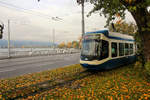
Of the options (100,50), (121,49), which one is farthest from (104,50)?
(121,49)

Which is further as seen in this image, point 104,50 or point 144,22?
point 104,50

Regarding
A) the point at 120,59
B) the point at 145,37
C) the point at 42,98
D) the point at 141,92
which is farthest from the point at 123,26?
the point at 42,98

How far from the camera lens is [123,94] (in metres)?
4.09

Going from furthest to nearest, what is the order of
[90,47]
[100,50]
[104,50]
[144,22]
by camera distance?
[90,47] → [104,50] → [100,50] → [144,22]

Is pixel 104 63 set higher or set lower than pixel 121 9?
lower

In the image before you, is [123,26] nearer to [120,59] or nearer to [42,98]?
[120,59]

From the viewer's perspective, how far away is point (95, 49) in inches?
280

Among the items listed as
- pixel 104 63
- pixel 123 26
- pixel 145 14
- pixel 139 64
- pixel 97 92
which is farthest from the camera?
pixel 123 26

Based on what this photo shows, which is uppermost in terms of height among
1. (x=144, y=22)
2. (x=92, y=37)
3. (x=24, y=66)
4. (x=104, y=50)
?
(x=144, y=22)

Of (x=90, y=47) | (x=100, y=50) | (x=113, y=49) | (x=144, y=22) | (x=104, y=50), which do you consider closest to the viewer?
(x=144, y=22)

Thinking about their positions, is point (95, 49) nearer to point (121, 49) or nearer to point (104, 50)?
point (104, 50)

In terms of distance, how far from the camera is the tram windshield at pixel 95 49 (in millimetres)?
7027

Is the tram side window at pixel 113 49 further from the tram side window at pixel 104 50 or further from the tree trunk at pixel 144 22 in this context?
the tree trunk at pixel 144 22

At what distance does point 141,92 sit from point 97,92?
179 cm
